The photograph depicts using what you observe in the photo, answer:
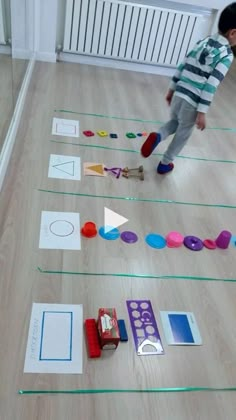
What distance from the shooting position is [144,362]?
1.09m

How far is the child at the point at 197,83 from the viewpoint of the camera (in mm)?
1584

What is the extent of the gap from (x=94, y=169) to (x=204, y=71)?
739mm

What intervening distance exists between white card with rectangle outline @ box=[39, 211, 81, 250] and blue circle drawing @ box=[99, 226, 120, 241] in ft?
0.35

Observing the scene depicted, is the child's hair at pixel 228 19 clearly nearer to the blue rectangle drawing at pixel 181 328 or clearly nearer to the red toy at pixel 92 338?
the blue rectangle drawing at pixel 181 328

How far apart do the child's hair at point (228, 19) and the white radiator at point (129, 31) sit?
1656 mm

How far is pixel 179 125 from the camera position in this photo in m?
1.87

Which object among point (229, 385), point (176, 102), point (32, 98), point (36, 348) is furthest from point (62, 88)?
point (229, 385)

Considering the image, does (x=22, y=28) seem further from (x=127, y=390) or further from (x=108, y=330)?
(x=127, y=390)

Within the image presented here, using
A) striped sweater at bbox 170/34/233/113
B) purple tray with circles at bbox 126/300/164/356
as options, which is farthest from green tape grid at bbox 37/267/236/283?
striped sweater at bbox 170/34/233/113

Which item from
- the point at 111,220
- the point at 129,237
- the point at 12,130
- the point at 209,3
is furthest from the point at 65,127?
the point at 209,3

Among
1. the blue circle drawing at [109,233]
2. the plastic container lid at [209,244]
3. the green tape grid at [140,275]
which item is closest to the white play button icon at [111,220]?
the blue circle drawing at [109,233]

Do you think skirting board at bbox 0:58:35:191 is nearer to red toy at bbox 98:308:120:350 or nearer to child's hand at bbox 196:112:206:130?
red toy at bbox 98:308:120:350

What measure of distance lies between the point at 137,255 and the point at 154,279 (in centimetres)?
14

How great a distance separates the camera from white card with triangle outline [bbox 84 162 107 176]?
1859mm
